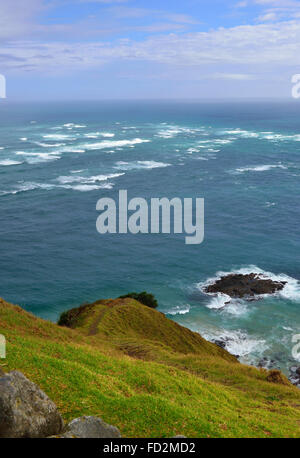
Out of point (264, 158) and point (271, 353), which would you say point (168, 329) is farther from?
point (264, 158)

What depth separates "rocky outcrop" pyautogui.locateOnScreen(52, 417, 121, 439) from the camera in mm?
12046

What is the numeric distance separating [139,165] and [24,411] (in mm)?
121325

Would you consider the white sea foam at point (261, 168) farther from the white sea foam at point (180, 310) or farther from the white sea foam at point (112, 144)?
the white sea foam at point (180, 310)

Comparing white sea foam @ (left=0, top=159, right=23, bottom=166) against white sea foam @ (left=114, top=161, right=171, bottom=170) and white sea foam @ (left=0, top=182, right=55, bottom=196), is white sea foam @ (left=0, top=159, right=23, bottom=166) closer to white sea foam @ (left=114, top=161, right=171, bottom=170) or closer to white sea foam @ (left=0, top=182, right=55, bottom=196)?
white sea foam @ (left=0, top=182, right=55, bottom=196)

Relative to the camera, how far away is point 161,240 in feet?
258

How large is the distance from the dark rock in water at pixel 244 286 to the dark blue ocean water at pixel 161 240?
5.96 feet

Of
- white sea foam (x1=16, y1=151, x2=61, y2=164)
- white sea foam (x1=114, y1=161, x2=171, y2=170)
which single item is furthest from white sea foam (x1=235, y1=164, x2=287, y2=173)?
white sea foam (x1=16, y1=151, x2=61, y2=164)

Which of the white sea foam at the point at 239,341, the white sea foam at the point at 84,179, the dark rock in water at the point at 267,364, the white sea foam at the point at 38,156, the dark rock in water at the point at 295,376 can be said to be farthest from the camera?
the white sea foam at the point at 38,156

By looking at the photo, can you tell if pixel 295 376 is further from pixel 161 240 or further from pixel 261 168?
pixel 261 168

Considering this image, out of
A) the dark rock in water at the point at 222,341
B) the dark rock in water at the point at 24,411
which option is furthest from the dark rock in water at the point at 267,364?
the dark rock in water at the point at 24,411

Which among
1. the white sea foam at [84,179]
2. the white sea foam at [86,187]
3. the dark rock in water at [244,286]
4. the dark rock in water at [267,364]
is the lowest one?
the dark rock in water at [267,364]

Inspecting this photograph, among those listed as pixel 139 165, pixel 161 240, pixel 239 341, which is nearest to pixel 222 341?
pixel 239 341

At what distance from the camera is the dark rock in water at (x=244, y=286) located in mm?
61469

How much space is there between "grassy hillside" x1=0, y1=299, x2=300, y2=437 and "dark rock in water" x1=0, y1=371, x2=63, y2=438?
340 cm
